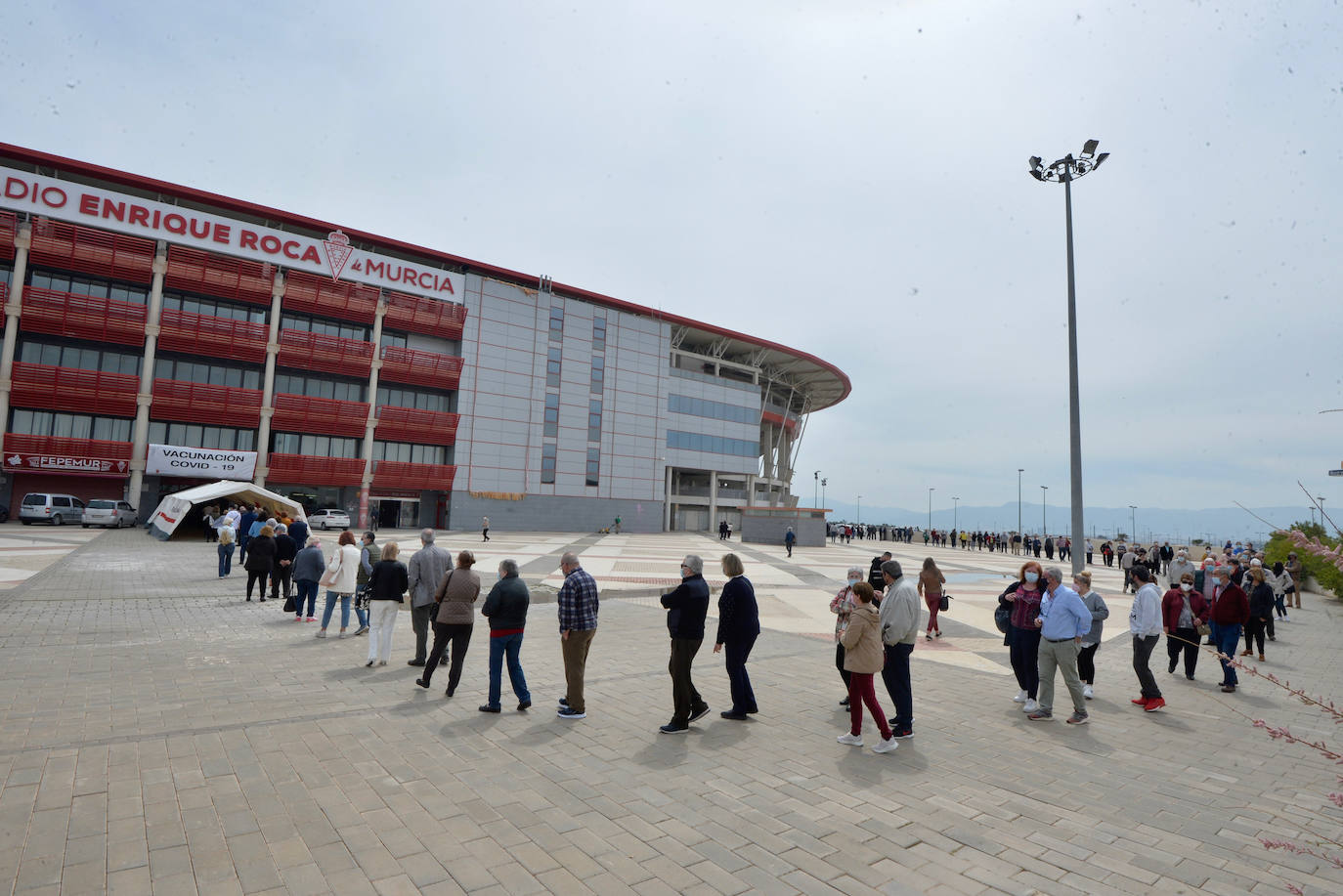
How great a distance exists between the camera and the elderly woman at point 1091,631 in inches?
324

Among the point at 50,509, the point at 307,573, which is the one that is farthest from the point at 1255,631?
the point at 50,509

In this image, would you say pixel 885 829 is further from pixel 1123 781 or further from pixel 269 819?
pixel 269 819

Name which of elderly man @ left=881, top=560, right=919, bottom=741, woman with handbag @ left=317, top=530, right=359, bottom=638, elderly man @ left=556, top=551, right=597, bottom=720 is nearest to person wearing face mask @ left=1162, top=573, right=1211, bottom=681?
elderly man @ left=881, top=560, right=919, bottom=741

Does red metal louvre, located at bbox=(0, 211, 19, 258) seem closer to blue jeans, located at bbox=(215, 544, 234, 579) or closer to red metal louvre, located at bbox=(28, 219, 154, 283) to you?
red metal louvre, located at bbox=(28, 219, 154, 283)

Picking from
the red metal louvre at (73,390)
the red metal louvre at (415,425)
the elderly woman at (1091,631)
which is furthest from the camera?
the red metal louvre at (415,425)

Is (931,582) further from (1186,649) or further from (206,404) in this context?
(206,404)

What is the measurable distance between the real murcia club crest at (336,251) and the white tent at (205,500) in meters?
19.2

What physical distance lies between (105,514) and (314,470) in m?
10.8

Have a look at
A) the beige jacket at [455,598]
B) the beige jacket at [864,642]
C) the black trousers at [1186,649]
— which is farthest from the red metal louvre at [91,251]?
the black trousers at [1186,649]

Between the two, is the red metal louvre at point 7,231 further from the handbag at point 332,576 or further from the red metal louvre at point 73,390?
the handbag at point 332,576

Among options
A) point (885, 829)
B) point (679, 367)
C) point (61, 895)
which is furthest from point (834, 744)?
point (679, 367)

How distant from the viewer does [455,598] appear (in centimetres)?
764

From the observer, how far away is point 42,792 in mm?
4730

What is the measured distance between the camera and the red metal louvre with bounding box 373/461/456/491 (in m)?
45.7
